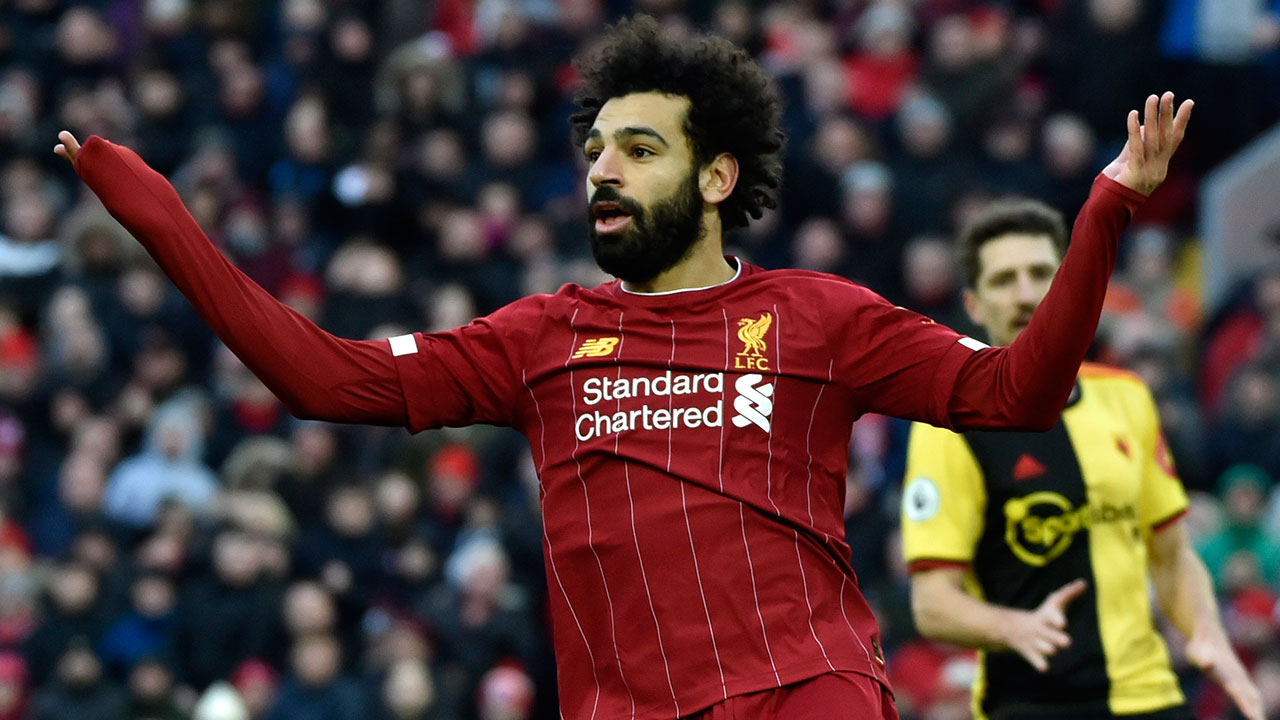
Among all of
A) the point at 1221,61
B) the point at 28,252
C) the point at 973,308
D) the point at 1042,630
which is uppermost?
the point at 1221,61

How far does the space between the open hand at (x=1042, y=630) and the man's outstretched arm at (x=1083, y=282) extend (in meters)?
1.17

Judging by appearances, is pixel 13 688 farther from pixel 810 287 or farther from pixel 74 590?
pixel 810 287

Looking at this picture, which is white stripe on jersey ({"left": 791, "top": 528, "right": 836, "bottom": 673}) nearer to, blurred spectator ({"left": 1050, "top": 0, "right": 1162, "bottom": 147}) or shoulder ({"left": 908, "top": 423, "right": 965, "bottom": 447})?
shoulder ({"left": 908, "top": 423, "right": 965, "bottom": 447})

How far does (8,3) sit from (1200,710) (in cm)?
1127

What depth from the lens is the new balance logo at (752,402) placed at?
445 centimetres

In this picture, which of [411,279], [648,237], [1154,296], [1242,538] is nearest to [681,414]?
[648,237]

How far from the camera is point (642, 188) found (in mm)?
4637

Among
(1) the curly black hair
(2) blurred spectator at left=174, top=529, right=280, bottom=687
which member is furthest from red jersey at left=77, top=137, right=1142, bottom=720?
(2) blurred spectator at left=174, top=529, right=280, bottom=687

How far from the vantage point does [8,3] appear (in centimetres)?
1614

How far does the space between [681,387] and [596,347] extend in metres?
0.25

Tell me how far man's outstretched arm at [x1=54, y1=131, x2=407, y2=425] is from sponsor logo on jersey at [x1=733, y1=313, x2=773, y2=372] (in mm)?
871

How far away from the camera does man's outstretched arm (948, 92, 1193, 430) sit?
4051 mm

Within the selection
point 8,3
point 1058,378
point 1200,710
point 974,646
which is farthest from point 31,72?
point 1058,378

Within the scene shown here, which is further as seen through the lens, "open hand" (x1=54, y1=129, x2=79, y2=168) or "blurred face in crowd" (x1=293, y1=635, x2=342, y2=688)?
"blurred face in crowd" (x1=293, y1=635, x2=342, y2=688)
